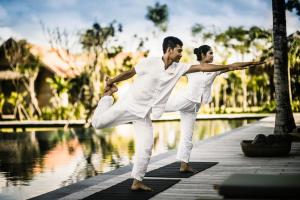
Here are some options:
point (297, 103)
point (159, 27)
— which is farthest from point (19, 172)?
point (159, 27)

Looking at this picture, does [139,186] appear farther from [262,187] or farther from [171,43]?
[262,187]

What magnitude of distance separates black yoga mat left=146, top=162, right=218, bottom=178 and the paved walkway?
0.42 ft

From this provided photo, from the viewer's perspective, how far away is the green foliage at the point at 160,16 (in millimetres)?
44562

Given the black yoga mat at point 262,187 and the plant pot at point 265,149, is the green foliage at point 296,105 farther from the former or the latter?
the black yoga mat at point 262,187

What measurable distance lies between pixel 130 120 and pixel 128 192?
2.58 ft

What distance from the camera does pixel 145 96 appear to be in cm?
575

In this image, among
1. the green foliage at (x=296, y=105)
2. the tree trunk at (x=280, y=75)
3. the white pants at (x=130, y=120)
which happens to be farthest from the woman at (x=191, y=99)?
the green foliage at (x=296, y=105)

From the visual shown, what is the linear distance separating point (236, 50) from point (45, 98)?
1599 cm

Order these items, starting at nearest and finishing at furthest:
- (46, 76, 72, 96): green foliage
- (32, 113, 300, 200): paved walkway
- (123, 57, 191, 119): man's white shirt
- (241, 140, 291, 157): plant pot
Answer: (123, 57, 191, 119): man's white shirt → (32, 113, 300, 200): paved walkway → (241, 140, 291, 157): plant pot → (46, 76, 72, 96): green foliage

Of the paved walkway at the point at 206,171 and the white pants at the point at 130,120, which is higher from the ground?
the white pants at the point at 130,120

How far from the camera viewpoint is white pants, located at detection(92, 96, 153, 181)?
578cm

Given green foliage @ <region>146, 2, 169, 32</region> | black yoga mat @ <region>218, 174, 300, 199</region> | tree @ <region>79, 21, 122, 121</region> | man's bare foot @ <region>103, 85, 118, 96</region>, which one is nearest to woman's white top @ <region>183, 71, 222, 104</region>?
man's bare foot @ <region>103, 85, 118, 96</region>

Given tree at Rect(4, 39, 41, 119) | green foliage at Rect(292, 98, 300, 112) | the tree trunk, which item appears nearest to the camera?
the tree trunk

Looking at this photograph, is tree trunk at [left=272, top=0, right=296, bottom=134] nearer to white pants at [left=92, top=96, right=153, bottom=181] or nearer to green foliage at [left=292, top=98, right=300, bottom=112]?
white pants at [left=92, top=96, right=153, bottom=181]
